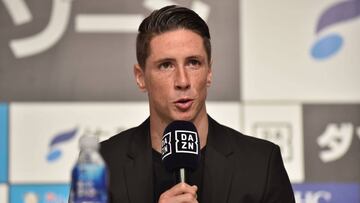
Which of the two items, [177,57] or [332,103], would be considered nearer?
[177,57]

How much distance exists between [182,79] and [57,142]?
53.7 inches

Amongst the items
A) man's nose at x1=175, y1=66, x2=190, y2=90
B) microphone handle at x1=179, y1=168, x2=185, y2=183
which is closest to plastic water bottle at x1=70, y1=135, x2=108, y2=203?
microphone handle at x1=179, y1=168, x2=185, y2=183

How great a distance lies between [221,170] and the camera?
73.5 inches

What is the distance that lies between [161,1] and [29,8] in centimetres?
55

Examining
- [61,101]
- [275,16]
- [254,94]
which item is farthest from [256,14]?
[61,101]

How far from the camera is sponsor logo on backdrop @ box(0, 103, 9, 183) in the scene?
9.78 feet

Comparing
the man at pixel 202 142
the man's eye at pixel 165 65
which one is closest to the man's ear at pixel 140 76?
the man at pixel 202 142

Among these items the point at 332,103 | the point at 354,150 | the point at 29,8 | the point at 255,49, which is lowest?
the point at 354,150

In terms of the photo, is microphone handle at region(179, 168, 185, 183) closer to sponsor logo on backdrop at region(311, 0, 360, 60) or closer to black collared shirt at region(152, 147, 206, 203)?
black collared shirt at region(152, 147, 206, 203)

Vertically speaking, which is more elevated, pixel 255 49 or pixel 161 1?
pixel 161 1

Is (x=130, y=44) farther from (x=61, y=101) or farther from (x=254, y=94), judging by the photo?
(x=254, y=94)

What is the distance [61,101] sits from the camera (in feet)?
9.80

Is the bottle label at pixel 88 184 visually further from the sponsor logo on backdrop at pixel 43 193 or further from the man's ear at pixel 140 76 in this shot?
the sponsor logo on backdrop at pixel 43 193

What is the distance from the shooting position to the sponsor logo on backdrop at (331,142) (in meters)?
3.01
